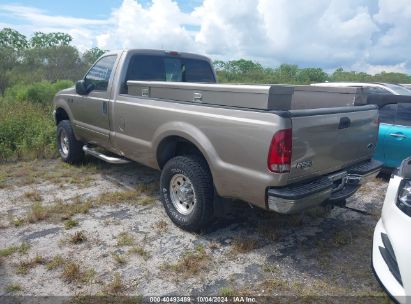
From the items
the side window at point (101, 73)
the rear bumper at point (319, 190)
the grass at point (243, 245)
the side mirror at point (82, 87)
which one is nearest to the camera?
the rear bumper at point (319, 190)

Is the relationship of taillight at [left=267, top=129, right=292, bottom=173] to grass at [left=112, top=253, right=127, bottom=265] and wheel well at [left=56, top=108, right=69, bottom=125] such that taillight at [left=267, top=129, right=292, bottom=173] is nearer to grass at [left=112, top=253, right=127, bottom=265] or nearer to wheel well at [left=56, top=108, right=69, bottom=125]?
grass at [left=112, top=253, right=127, bottom=265]

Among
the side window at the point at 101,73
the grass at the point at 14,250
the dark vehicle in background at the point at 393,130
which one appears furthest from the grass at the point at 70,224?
the dark vehicle in background at the point at 393,130

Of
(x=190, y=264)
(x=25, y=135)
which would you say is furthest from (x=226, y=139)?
(x=25, y=135)

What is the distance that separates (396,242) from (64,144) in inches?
235

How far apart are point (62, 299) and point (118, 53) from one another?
3.40 metres

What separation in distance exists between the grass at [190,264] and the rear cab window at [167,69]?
2472 millimetres

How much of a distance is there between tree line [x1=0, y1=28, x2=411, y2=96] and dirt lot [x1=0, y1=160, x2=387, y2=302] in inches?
941

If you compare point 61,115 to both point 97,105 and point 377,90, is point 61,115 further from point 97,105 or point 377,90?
point 377,90

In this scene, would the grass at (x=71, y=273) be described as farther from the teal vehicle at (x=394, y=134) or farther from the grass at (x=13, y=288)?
the teal vehicle at (x=394, y=134)

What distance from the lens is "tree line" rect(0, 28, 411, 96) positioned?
98.9ft

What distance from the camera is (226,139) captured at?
3229 millimetres

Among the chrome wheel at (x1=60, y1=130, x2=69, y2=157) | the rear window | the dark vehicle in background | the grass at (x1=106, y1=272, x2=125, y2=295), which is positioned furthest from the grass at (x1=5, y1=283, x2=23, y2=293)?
the dark vehicle in background

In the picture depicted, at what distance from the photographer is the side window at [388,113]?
17.8 feet

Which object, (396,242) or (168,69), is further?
(168,69)
